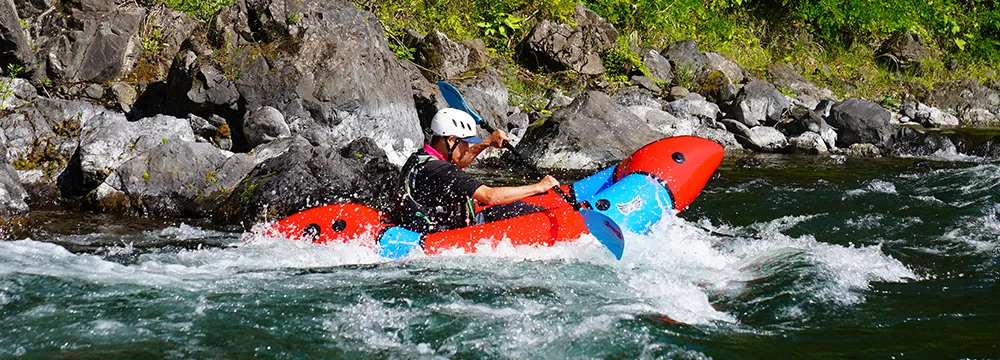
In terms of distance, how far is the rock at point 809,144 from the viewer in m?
10.6

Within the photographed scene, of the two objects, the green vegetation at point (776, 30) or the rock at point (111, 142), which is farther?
the green vegetation at point (776, 30)

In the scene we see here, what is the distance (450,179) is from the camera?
4.96 m

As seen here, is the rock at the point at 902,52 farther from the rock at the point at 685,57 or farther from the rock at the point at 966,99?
the rock at the point at 685,57

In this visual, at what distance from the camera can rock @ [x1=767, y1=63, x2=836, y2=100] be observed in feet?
48.7

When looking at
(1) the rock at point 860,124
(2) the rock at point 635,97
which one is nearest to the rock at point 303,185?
(2) the rock at point 635,97

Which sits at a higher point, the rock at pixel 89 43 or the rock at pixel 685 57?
the rock at pixel 89 43

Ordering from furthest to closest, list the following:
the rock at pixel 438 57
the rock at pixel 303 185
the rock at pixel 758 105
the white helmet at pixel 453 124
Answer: the rock at pixel 758 105, the rock at pixel 438 57, the rock at pixel 303 185, the white helmet at pixel 453 124

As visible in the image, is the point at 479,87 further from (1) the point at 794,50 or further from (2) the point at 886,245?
(1) the point at 794,50

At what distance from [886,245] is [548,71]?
8.05 m

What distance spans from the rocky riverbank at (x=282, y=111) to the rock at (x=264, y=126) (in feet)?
0.05

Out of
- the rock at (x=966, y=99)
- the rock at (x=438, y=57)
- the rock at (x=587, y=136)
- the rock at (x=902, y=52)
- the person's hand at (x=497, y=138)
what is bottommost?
the rock at (x=966, y=99)

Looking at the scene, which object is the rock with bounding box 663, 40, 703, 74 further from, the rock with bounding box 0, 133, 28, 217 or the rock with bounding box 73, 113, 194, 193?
the rock with bounding box 0, 133, 28, 217

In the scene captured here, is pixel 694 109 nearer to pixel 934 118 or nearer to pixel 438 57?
pixel 438 57

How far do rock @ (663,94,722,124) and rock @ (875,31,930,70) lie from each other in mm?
7242
